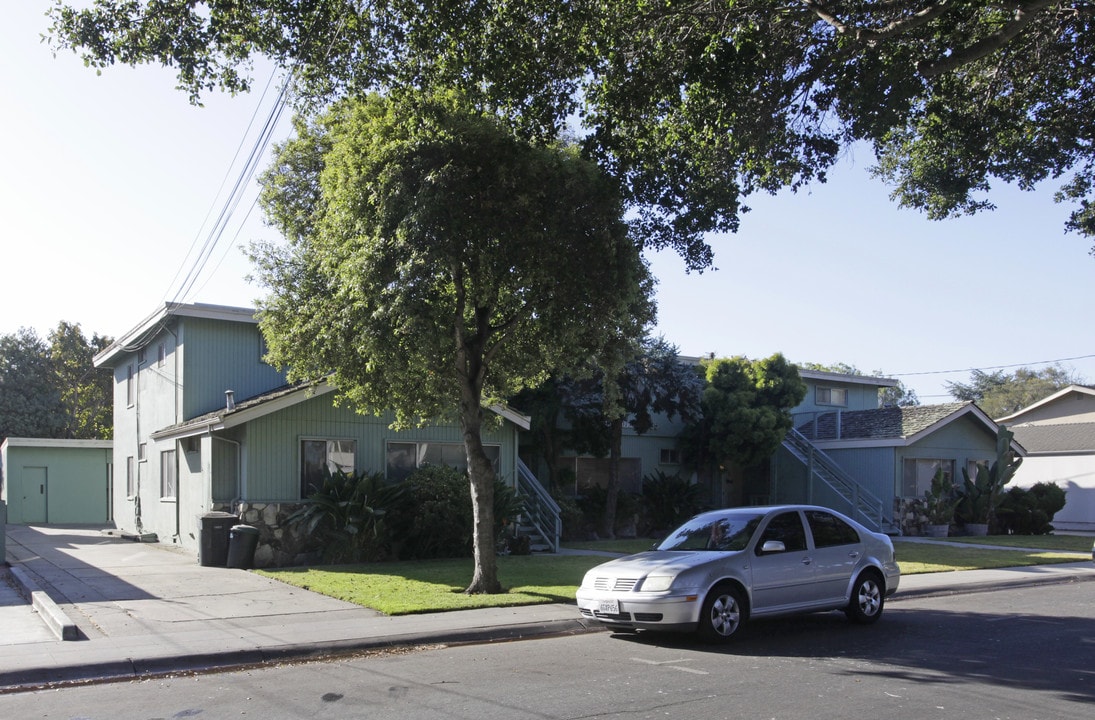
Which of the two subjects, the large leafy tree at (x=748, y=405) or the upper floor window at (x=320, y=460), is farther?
the large leafy tree at (x=748, y=405)

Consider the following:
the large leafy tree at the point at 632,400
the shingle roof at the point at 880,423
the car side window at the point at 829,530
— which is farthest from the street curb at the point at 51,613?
the shingle roof at the point at 880,423

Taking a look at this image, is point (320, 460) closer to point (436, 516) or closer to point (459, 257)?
point (436, 516)

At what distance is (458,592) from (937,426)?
20154mm

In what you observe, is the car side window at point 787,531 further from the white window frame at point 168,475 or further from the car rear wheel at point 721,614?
the white window frame at point 168,475

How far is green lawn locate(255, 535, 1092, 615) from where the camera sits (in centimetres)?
1290

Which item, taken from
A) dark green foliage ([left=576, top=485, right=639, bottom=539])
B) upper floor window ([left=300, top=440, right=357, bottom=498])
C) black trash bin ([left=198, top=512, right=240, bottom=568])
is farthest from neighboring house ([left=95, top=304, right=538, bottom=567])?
dark green foliage ([left=576, top=485, right=639, bottom=539])

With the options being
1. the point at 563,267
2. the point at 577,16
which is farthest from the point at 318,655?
the point at 577,16

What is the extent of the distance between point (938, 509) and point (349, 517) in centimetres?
1802

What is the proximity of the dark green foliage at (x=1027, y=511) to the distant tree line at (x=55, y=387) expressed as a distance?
132 ft

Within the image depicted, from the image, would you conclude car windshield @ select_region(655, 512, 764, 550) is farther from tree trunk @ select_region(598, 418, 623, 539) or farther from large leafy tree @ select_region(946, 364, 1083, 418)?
large leafy tree @ select_region(946, 364, 1083, 418)

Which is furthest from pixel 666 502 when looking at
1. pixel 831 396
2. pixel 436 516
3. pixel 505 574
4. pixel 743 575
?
pixel 743 575

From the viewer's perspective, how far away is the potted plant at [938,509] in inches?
1075

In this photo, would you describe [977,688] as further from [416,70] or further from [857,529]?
[416,70]

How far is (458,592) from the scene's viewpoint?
13797 mm
